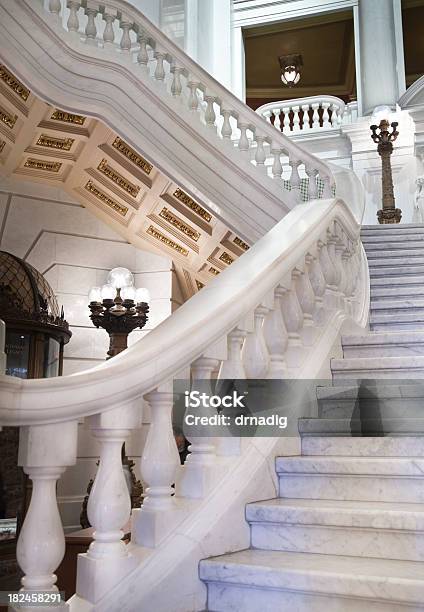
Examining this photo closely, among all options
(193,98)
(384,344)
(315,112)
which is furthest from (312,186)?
(315,112)

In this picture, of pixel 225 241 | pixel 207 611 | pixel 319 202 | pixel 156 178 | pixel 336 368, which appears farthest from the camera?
pixel 225 241

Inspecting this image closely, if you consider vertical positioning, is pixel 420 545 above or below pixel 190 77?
below

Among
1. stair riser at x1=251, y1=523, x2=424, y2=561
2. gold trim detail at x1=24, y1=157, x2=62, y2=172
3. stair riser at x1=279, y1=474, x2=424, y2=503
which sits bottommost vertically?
stair riser at x1=251, y1=523, x2=424, y2=561

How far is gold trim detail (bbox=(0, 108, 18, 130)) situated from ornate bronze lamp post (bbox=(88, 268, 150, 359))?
1512 mm

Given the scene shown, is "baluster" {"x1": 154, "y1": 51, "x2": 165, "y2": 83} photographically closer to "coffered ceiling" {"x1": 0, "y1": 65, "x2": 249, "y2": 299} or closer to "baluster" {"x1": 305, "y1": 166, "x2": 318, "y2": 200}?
"coffered ceiling" {"x1": 0, "y1": 65, "x2": 249, "y2": 299}

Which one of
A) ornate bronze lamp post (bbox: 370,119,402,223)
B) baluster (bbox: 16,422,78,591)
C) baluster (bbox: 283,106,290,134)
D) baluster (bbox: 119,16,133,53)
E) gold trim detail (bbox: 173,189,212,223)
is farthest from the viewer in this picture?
baluster (bbox: 283,106,290,134)

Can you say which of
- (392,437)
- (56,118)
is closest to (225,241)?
(56,118)

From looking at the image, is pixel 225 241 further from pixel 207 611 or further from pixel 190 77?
pixel 207 611

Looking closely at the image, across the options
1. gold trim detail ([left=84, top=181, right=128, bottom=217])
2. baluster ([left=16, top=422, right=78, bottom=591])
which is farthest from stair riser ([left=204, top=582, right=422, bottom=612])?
gold trim detail ([left=84, top=181, right=128, bottom=217])

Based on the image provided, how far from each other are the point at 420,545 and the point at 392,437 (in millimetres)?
494

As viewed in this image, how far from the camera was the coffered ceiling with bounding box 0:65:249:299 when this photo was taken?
5.09m

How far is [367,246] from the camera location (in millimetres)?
5246

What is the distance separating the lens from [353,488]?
196cm

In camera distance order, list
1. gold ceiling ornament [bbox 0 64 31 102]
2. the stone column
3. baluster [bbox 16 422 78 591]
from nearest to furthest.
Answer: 1. baluster [bbox 16 422 78 591]
2. gold ceiling ornament [bbox 0 64 31 102]
3. the stone column
